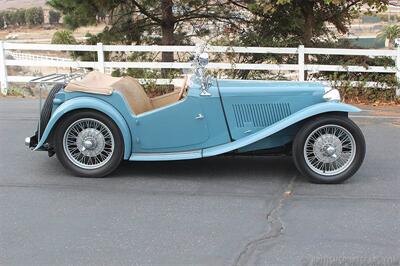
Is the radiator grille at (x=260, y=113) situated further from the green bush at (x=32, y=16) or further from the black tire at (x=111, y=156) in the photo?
the green bush at (x=32, y=16)

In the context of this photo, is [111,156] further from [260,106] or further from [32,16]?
[32,16]

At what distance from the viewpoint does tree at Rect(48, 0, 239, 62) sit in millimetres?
14820

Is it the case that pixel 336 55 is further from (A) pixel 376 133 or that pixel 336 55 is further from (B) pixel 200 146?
(B) pixel 200 146

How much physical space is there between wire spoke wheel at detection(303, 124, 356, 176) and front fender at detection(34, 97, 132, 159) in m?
1.80

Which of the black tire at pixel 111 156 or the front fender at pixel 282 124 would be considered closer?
the front fender at pixel 282 124

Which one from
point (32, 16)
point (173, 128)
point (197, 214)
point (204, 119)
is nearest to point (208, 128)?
point (204, 119)

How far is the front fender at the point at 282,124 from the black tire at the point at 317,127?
0.09 meters

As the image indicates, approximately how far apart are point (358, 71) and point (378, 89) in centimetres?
54

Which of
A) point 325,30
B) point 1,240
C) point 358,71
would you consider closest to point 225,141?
Result: point 1,240

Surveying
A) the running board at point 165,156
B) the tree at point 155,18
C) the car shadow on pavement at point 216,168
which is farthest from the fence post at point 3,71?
the running board at point 165,156

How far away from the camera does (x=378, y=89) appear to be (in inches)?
446

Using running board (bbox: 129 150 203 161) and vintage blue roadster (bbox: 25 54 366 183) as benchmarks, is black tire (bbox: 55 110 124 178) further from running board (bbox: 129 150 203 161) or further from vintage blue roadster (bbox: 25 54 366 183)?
running board (bbox: 129 150 203 161)

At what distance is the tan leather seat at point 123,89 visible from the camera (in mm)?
5844

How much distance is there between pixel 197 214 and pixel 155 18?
11.2 metres
